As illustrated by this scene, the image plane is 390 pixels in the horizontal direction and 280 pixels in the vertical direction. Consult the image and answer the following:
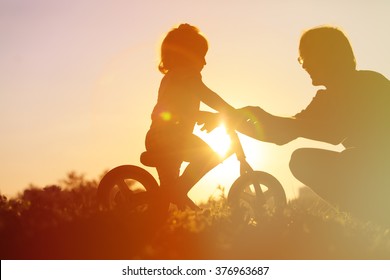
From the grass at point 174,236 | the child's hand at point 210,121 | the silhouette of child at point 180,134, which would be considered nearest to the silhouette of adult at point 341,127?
the child's hand at point 210,121

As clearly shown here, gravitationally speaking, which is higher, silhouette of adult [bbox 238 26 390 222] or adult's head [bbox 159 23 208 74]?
adult's head [bbox 159 23 208 74]

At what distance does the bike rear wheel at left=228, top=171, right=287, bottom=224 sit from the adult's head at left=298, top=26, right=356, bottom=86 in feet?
4.33

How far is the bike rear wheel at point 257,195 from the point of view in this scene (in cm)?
725

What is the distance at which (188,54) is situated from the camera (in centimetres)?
776

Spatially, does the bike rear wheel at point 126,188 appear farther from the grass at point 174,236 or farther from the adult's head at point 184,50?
the adult's head at point 184,50

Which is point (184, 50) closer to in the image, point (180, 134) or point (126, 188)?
point (180, 134)

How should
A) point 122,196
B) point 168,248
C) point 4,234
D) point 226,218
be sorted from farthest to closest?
point 122,196
point 226,218
point 4,234
point 168,248

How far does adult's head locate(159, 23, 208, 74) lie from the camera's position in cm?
773

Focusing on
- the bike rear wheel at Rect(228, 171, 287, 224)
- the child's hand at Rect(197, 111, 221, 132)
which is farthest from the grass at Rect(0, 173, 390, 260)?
the child's hand at Rect(197, 111, 221, 132)

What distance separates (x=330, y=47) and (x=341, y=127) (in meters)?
0.96

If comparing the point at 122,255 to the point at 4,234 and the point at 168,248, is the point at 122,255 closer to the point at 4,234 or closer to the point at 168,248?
the point at 168,248

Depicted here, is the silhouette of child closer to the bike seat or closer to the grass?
the bike seat
